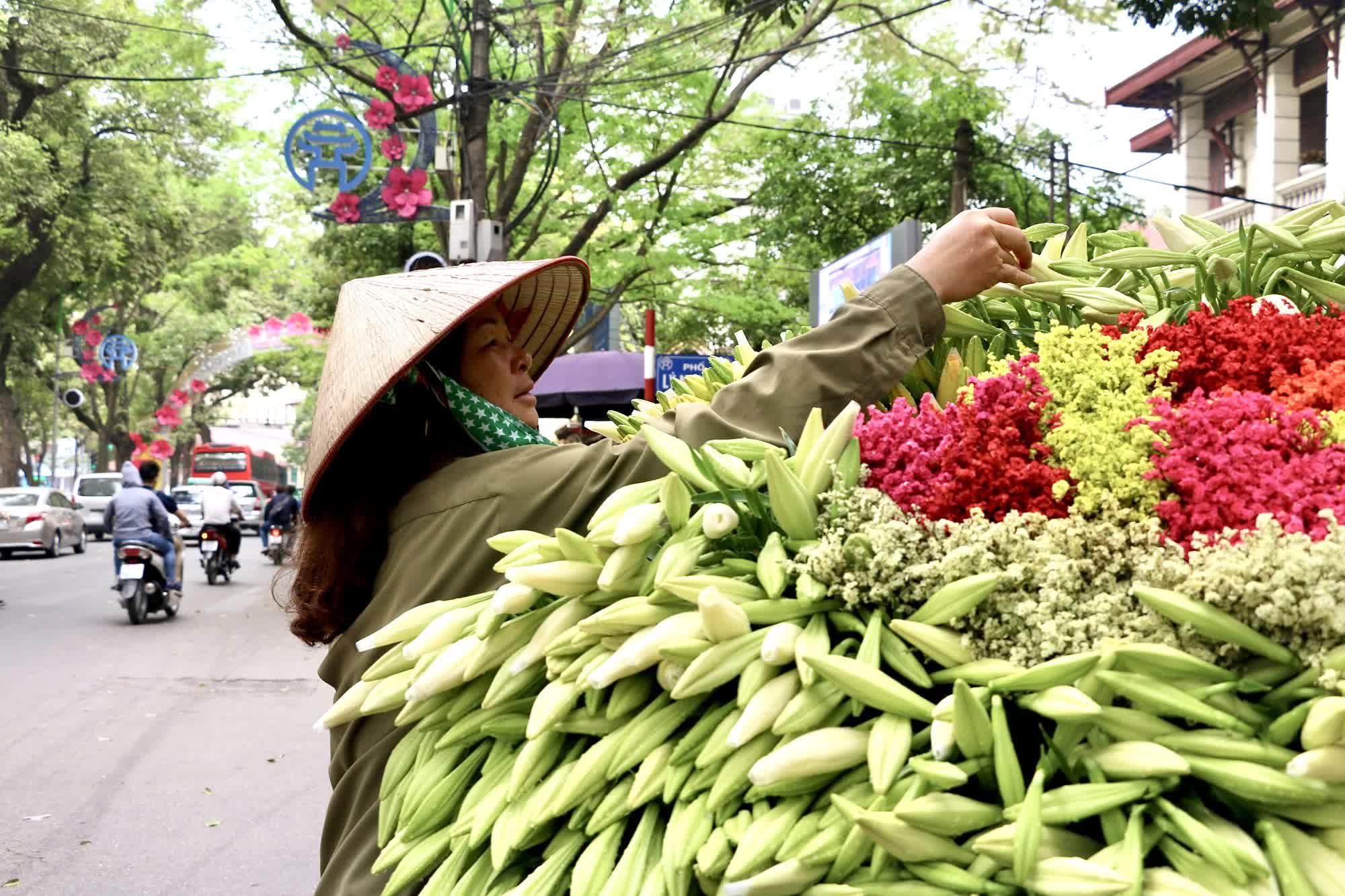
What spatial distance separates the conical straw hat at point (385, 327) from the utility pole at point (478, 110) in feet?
35.2

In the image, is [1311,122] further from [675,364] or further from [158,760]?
[158,760]

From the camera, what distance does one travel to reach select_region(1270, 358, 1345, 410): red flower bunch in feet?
4.08

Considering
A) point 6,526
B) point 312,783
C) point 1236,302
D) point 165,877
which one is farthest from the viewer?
point 6,526

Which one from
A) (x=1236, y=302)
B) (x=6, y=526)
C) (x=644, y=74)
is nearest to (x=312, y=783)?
(x=1236, y=302)

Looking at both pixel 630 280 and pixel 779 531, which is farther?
pixel 630 280

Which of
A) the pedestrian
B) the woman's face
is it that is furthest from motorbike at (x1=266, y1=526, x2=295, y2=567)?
the woman's face

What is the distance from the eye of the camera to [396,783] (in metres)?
1.49

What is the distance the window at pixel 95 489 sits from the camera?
30531mm

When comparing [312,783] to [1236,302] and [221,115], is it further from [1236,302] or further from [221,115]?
[221,115]

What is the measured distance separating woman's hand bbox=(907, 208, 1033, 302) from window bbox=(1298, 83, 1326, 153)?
19236mm

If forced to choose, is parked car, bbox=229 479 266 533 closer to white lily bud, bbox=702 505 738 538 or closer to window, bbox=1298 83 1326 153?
window, bbox=1298 83 1326 153

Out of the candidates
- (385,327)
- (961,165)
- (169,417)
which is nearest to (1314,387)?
(385,327)

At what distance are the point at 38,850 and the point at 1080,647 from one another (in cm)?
519

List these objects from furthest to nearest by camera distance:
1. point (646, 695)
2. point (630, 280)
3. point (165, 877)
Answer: point (630, 280) < point (165, 877) < point (646, 695)
